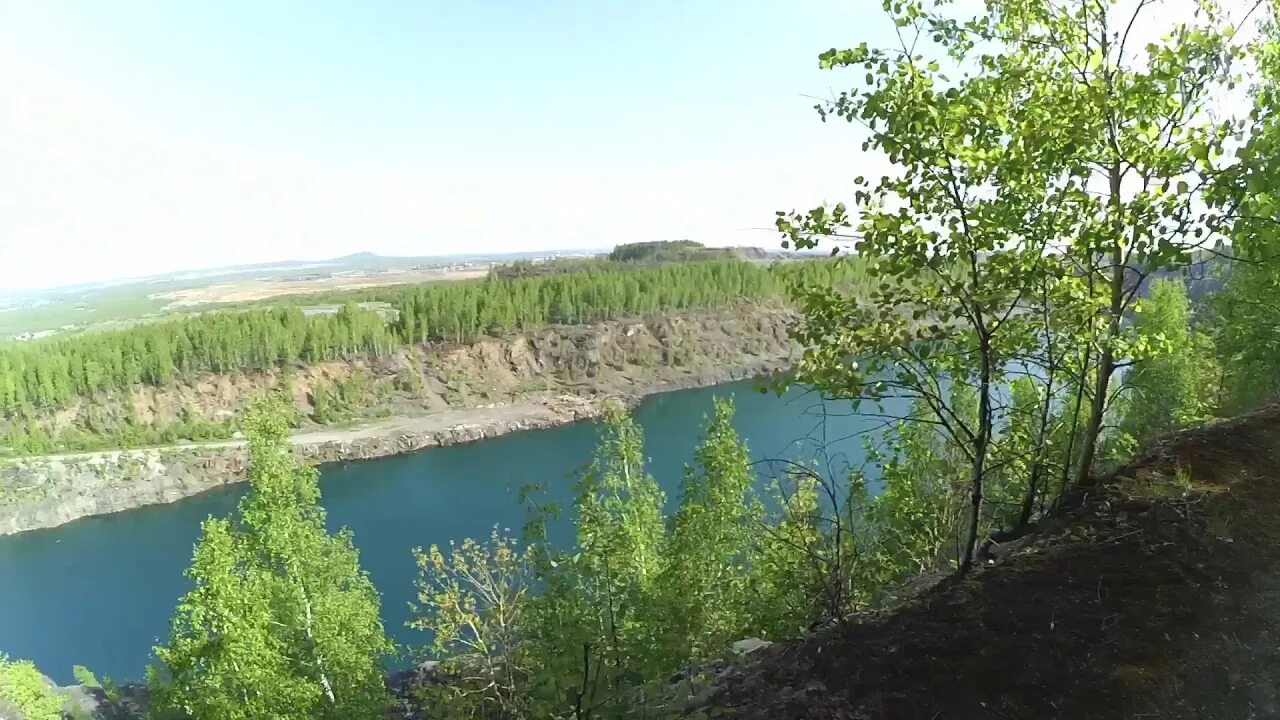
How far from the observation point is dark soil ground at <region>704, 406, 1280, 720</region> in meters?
2.68

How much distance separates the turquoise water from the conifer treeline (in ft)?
49.4

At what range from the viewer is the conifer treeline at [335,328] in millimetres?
47688

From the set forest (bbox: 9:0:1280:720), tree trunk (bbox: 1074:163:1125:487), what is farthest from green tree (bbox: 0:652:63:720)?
tree trunk (bbox: 1074:163:1125:487)

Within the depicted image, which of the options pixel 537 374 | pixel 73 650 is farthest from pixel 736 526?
pixel 537 374

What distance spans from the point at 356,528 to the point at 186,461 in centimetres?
1696

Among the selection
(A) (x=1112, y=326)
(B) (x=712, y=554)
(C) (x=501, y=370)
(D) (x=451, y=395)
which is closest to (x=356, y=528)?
(B) (x=712, y=554)

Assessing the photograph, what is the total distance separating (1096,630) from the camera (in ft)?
9.77

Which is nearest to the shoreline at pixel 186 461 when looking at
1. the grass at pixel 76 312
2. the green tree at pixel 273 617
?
the green tree at pixel 273 617

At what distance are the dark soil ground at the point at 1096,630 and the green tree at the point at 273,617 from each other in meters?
7.51

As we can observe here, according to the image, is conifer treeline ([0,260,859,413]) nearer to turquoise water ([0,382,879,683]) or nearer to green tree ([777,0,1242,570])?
turquoise water ([0,382,879,683])

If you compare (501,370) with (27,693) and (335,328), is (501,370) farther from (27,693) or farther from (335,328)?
(27,693)

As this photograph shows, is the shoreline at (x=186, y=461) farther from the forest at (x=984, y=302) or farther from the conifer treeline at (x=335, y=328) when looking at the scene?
the forest at (x=984, y=302)

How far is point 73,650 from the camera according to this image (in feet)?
78.0

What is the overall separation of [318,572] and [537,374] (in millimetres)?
48797
